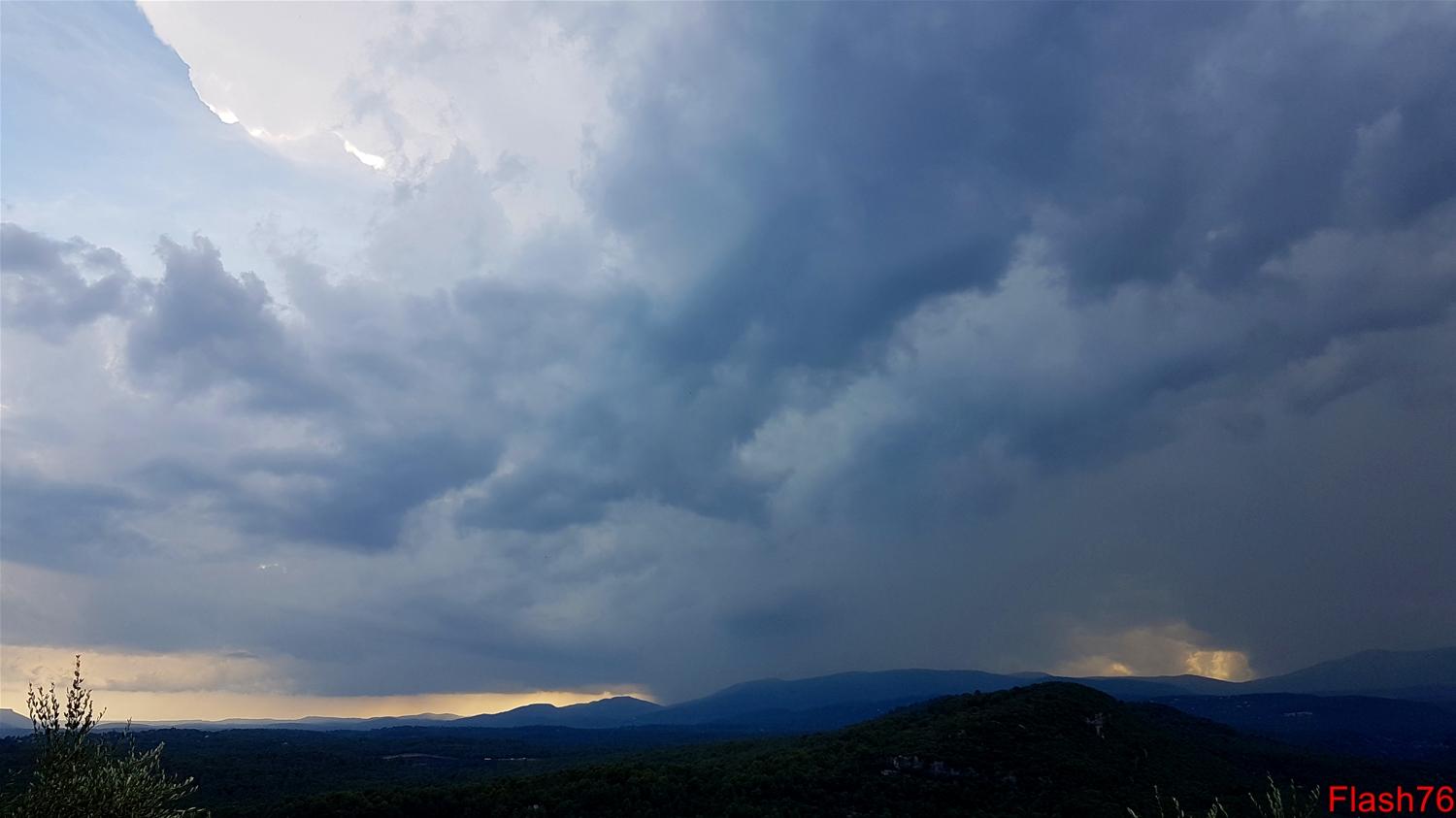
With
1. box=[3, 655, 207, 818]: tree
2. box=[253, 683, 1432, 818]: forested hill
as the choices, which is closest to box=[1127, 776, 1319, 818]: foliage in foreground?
box=[253, 683, 1432, 818]: forested hill

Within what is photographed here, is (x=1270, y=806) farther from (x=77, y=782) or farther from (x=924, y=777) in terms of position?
(x=77, y=782)

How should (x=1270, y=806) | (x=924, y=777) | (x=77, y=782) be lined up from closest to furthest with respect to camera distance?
(x=77, y=782) → (x=1270, y=806) → (x=924, y=777)

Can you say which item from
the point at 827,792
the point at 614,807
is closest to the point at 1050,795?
the point at 827,792

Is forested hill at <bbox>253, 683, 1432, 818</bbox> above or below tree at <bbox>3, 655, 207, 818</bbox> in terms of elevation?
below

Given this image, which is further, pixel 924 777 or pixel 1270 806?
pixel 924 777

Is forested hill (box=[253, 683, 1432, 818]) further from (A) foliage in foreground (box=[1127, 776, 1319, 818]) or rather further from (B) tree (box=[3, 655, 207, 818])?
(B) tree (box=[3, 655, 207, 818])

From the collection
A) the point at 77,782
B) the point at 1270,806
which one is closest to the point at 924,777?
the point at 1270,806

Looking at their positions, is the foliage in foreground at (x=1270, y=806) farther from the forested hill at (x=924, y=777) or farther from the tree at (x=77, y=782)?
the tree at (x=77, y=782)

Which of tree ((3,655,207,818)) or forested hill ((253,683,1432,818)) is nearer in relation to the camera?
tree ((3,655,207,818))

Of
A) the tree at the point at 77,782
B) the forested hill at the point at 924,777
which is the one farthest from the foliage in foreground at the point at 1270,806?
the tree at the point at 77,782
